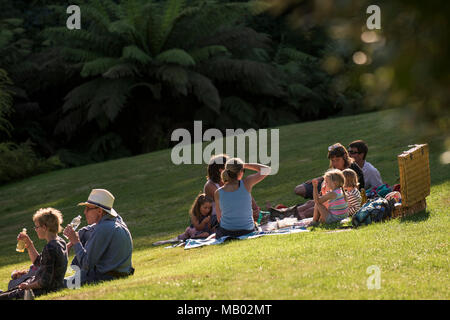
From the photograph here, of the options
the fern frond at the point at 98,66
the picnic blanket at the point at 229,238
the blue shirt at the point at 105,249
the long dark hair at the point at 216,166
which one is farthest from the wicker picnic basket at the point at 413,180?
the fern frond at the point at 98,66

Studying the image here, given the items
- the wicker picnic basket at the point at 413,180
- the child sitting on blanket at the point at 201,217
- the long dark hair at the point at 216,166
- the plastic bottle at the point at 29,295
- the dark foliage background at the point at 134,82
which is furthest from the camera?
the dark foliage background at the point at 134,82

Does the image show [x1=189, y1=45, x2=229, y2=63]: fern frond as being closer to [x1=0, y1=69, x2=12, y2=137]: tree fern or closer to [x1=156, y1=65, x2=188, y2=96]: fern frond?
[x1=156, y1=65, x2=188, y2=96]: fern frond

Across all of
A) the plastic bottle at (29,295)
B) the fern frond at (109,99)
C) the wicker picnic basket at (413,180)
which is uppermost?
the fern frond at (109,99)

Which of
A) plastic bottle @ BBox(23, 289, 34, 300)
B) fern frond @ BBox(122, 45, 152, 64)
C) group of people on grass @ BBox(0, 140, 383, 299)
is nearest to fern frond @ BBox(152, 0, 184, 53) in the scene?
fern frond @ BBox(122, 45, 152, 64)

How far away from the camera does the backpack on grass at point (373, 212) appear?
8062 millimetres

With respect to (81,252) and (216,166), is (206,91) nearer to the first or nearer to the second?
(216,166)

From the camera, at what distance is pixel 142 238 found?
10719 millimetres

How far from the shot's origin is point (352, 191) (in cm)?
865

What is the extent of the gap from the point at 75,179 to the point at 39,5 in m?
13.3

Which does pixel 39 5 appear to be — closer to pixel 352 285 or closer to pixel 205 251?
pixel 205 251

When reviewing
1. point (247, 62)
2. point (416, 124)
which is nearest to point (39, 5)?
point (247, 62)

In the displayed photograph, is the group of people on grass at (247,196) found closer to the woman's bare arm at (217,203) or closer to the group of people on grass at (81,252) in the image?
the woman's bare arm at (217,203)

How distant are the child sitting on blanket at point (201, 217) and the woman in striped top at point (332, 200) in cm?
145

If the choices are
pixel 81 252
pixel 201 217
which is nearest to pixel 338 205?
pixel 201 217
